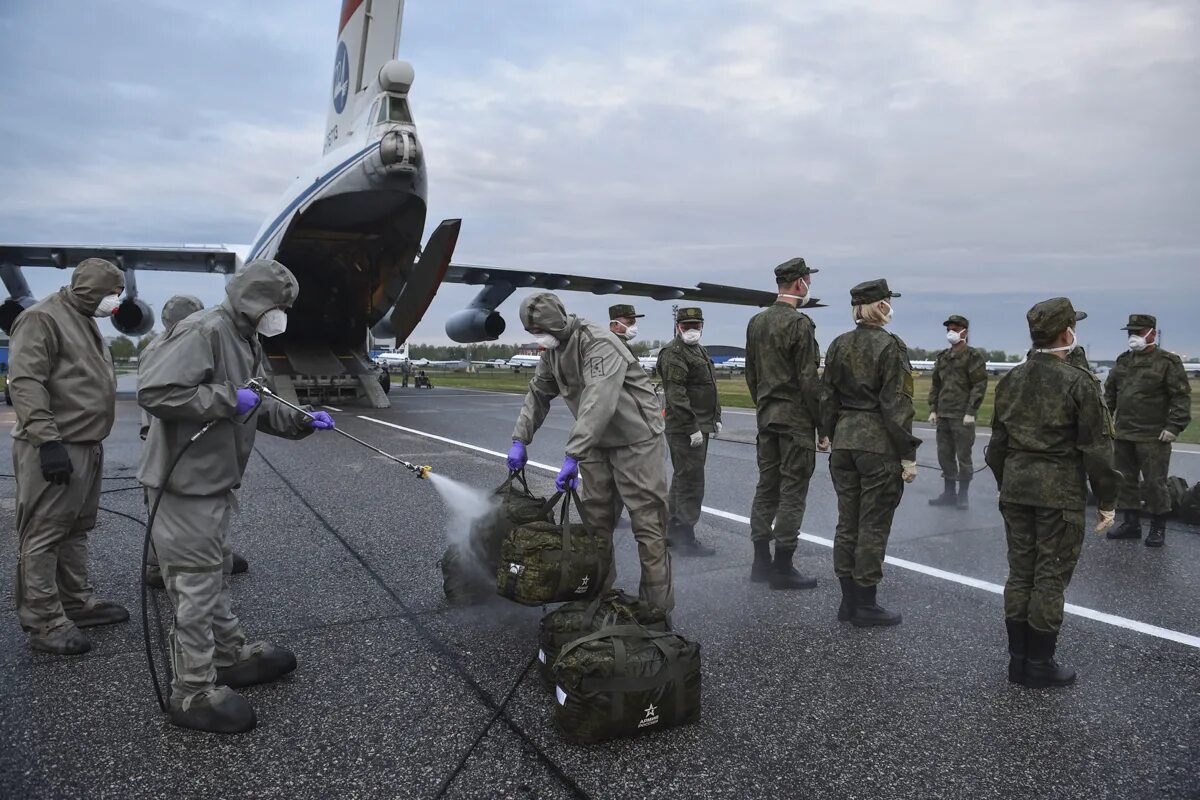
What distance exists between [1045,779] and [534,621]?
267 centimetres

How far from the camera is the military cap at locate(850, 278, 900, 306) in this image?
483cm

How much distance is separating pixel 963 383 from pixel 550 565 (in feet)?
21.8

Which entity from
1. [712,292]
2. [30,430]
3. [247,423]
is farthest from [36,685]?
[712,292]

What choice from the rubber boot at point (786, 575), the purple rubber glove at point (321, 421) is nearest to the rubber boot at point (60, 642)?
the purple rubber glove at point (321, 421)

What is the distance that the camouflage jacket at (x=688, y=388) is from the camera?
673 centimetres

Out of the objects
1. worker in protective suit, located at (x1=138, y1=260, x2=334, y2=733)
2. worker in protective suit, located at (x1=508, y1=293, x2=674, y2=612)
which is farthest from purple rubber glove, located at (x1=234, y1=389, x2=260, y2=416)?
worker in protective suit, located at (x1=508, y1=293, x2=674, y2=612)

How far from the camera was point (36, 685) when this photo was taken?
3627mm

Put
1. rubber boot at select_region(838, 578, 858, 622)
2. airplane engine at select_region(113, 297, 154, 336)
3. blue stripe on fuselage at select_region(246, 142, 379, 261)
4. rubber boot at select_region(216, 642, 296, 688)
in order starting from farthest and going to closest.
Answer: airplane engine at select_region(113, 297, 154, 336) < blue stripe on fuselage at select_region(246, 142, 379, 261) < rubber boot at select_region(838, 578, 858, 622) < rubber boot at select_region(216, 642, 296, 688)

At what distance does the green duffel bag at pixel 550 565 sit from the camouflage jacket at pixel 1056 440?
2.22m

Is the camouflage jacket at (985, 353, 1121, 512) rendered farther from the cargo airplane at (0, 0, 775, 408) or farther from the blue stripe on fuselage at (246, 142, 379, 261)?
the blue stripe on fuselage at (246, 142, 379, 261)

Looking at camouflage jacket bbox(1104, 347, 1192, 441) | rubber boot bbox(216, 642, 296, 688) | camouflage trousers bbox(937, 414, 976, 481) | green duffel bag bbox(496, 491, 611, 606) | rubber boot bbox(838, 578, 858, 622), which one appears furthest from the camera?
camouflage trousers bbox(937, 414, 976, 481)

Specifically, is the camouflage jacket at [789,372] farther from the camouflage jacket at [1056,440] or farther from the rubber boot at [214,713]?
the rubber boot at [214,713]

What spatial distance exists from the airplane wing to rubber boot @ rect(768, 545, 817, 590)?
1796 centimetres

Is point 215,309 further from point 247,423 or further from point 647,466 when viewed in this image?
point 647,466
